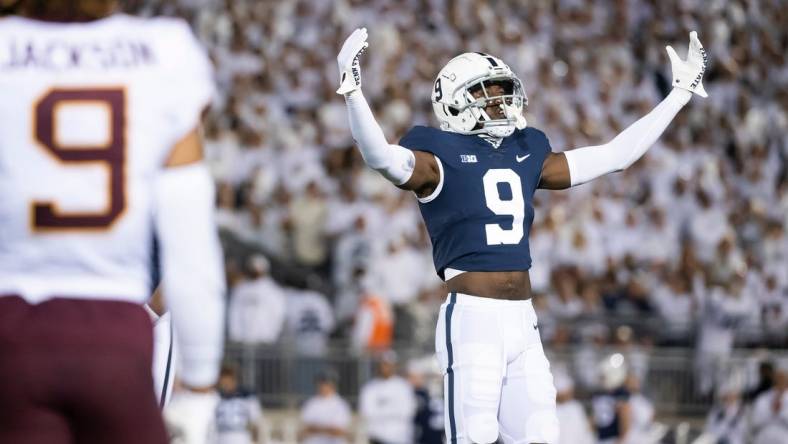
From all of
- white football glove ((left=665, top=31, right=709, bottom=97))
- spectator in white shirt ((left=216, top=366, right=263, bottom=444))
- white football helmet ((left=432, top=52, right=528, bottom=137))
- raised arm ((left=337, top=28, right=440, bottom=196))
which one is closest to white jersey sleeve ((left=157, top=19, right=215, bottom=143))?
raised arm ((left=337, top=28, right=440, bottom=196))

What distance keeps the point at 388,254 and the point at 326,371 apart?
123 cm

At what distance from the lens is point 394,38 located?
703 inches

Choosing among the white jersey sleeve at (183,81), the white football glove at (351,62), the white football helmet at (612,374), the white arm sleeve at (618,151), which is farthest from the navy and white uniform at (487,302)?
the white football helmet at (612,374)

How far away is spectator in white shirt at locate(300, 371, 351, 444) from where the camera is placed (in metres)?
13.5

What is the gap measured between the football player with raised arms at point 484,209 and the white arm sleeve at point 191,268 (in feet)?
9.04

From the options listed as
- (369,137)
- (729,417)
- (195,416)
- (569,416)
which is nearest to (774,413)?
(729,417)

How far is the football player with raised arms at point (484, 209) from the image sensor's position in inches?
252

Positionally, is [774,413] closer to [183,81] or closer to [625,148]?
[625,148]

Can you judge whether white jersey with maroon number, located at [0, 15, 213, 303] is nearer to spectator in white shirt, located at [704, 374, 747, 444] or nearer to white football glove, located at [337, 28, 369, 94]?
white football glove, located at [337, 28, 369, 94]

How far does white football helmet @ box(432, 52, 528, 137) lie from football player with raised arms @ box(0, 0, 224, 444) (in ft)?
10.9

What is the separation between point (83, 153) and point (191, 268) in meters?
0.34

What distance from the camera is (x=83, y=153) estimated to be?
3.47 meters

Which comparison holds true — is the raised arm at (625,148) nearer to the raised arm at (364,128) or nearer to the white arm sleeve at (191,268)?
the raised arm at (364,128)

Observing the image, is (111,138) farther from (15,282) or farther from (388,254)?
(388,254)
